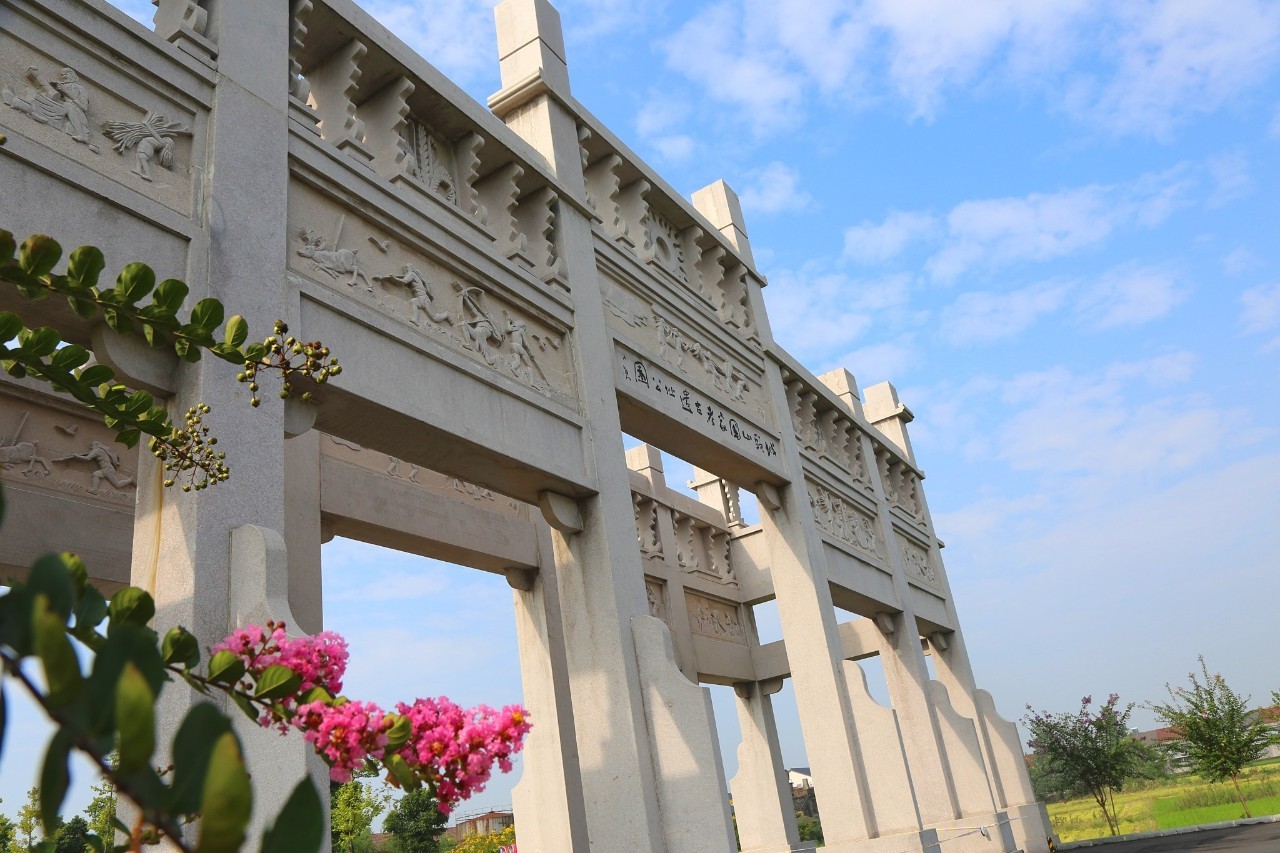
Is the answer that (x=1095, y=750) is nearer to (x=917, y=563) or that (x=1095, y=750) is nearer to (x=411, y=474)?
(x=917, y=563)

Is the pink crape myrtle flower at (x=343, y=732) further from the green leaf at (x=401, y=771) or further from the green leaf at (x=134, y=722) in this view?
the green leaf at (x=134, y=722)

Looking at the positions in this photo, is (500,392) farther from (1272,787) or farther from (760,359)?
(1272,787)

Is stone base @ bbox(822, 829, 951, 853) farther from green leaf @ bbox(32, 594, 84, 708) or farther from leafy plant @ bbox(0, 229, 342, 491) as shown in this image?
green leaf @ bbox(32, 594, 84, 708)

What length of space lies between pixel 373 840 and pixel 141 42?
23649mm

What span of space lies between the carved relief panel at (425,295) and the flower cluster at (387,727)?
4043 mm

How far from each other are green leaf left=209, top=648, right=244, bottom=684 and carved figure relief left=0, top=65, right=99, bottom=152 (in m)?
3.87

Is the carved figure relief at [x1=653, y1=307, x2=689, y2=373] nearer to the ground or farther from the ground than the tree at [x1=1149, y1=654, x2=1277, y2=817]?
farther from the ground

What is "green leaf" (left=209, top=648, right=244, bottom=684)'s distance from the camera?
202 cm

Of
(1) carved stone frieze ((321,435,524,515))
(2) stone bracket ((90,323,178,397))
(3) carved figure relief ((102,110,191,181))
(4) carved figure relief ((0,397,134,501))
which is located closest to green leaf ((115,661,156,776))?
(2) stone bracket ((90,323,178,397))

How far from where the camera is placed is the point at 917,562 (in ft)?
53.4

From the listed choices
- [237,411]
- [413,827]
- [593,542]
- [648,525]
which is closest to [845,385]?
[648,525]

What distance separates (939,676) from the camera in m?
16.9

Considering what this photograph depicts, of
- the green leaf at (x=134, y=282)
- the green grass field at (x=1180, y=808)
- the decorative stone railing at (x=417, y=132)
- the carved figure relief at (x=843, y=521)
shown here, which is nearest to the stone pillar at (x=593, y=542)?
the decorative stone railing at (x=417, y=132)

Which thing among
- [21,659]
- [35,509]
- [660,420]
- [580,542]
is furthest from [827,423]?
[21,659]
